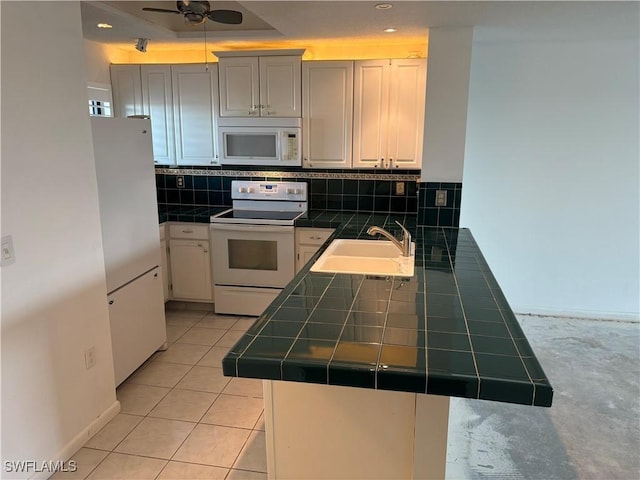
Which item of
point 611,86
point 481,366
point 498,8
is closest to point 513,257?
point 611,86

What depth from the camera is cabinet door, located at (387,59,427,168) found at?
11.9 ft

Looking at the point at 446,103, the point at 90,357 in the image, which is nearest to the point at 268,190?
the point at 446,103

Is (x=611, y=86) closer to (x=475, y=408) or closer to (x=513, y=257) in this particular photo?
(x=513, y=257)

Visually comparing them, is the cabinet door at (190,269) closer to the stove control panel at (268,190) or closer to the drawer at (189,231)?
the drawer at (189,231)

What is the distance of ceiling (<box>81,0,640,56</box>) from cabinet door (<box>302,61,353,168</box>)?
0.77 feet

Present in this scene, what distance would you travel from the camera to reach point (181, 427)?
8.38 ft

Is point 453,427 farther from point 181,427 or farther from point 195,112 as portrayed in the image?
point 195,112

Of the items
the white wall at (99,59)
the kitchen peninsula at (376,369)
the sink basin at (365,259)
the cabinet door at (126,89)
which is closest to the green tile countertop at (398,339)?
the kitchen peninsula at (376,369)

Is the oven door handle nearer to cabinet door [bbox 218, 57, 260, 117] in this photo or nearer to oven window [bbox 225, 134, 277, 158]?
oven window [bbox 225, 134, 277, 158]

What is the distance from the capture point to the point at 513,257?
13.4ft

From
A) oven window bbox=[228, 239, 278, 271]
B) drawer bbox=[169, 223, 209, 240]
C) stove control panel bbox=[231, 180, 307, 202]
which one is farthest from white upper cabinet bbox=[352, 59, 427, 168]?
drawer bbox=[169, 223, 209, 240]

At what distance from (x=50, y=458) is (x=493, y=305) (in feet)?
6.94

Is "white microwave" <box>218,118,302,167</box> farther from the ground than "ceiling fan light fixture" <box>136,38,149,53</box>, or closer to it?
closer to it

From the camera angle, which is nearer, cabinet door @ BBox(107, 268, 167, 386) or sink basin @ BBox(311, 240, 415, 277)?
sink basin @ BBox(311, 240, 415, 277)
